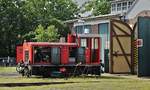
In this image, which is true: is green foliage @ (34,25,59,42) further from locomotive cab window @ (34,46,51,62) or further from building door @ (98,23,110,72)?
locomotive cab window @ (34,46,51,62)

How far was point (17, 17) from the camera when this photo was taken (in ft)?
270

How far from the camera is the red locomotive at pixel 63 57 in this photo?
35688mm

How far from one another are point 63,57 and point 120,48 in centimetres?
674

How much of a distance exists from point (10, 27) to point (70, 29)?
999 cm

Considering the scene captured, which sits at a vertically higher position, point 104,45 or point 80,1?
point 80,1

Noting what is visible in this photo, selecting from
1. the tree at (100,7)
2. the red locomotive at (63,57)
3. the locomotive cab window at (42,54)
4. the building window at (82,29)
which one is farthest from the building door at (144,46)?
the tree at (100,7)

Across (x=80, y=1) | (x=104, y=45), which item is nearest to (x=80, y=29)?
(x=104, y=45)

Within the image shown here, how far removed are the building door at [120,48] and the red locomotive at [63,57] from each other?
403 centimetres

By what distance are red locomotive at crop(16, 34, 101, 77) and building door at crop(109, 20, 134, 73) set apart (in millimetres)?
4030

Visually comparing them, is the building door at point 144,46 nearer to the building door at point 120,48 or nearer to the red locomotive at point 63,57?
the red locomotive at point 63,57

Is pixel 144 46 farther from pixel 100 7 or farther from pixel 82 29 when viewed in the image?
pixel 100 7

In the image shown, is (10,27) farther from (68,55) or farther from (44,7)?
(68,55)

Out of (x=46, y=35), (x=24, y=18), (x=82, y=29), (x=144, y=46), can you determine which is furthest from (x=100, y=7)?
(x=144, y=46)

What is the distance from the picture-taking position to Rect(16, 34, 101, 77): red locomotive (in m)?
35.7
